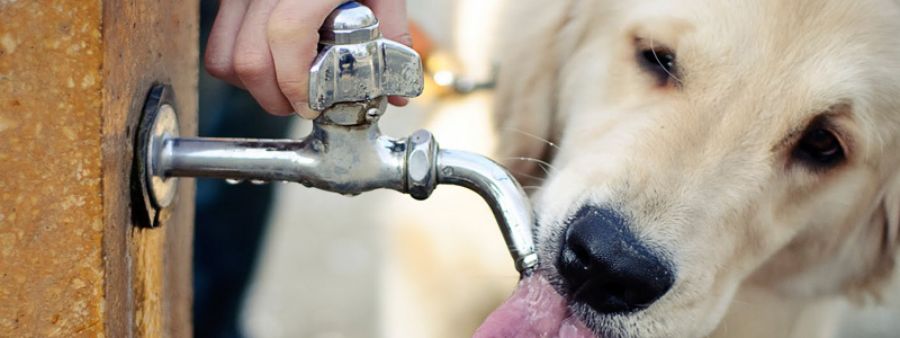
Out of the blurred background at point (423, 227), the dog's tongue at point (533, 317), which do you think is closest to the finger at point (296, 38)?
the dog's tongue at point (533, 317)

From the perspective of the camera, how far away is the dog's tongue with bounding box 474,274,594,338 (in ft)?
4.25

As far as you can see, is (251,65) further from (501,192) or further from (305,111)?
(501,192)

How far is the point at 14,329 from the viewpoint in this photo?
0.93 metres

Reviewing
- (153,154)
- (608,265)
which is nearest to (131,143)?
(153,154)

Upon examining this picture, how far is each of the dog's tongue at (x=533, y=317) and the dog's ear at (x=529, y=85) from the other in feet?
1.95

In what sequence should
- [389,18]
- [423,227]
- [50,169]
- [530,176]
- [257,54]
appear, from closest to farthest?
[50,169], [257,54], [389,18], [530,176], [423,227]

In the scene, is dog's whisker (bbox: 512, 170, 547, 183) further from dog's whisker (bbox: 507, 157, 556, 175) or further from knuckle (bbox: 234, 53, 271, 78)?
knuckle (bbox: 234, 53, 271, 78)

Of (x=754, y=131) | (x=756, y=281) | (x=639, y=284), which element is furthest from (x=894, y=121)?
(x=639, y=284)

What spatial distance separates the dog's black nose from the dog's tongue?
1.4 inches

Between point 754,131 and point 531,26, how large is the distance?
650mm

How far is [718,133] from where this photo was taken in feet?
5.72

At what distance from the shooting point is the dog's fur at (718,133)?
1659 mm

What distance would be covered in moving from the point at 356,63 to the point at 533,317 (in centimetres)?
58

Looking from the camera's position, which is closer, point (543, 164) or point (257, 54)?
point (257, 54)
